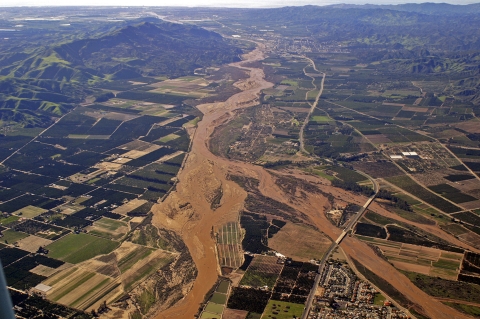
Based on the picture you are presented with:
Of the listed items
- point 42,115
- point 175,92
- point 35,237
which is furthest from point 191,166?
point 175,92

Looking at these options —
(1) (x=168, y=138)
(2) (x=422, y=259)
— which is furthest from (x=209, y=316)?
(1) (x=168, y=138)

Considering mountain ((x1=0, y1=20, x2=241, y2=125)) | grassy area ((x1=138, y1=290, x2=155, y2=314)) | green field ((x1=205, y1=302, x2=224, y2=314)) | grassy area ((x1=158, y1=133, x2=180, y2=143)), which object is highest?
mountain ((x1=0, y1=20, x2=241, y2=125))

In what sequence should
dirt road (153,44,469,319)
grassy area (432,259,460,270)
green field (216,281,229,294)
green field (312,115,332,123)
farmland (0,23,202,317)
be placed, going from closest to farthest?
1. dirt road (153,44,469,319)
2. green field (216,281,229,294)
3. farmland (0,23,202,317)
4. grassy area (432,259,460,270)
5. green field (312,115,332,123)

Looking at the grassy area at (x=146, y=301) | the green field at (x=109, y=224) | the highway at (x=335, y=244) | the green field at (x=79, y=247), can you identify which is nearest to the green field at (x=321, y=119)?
the highway at (x=335, y=244)

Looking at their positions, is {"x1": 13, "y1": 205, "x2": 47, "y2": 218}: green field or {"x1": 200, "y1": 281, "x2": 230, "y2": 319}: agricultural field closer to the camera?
{"x1": 200, "y1": 281, "x2": 230, "y2": 319}: agricultural field

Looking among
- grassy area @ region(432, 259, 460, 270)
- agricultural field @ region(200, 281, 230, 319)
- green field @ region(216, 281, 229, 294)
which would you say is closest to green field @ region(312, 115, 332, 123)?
grassy area @ region(432, 259, 460, 270)

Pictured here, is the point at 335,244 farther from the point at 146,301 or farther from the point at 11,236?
the point at 11,236

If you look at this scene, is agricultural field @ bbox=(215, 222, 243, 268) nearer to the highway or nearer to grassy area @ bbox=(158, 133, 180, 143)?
the highway
